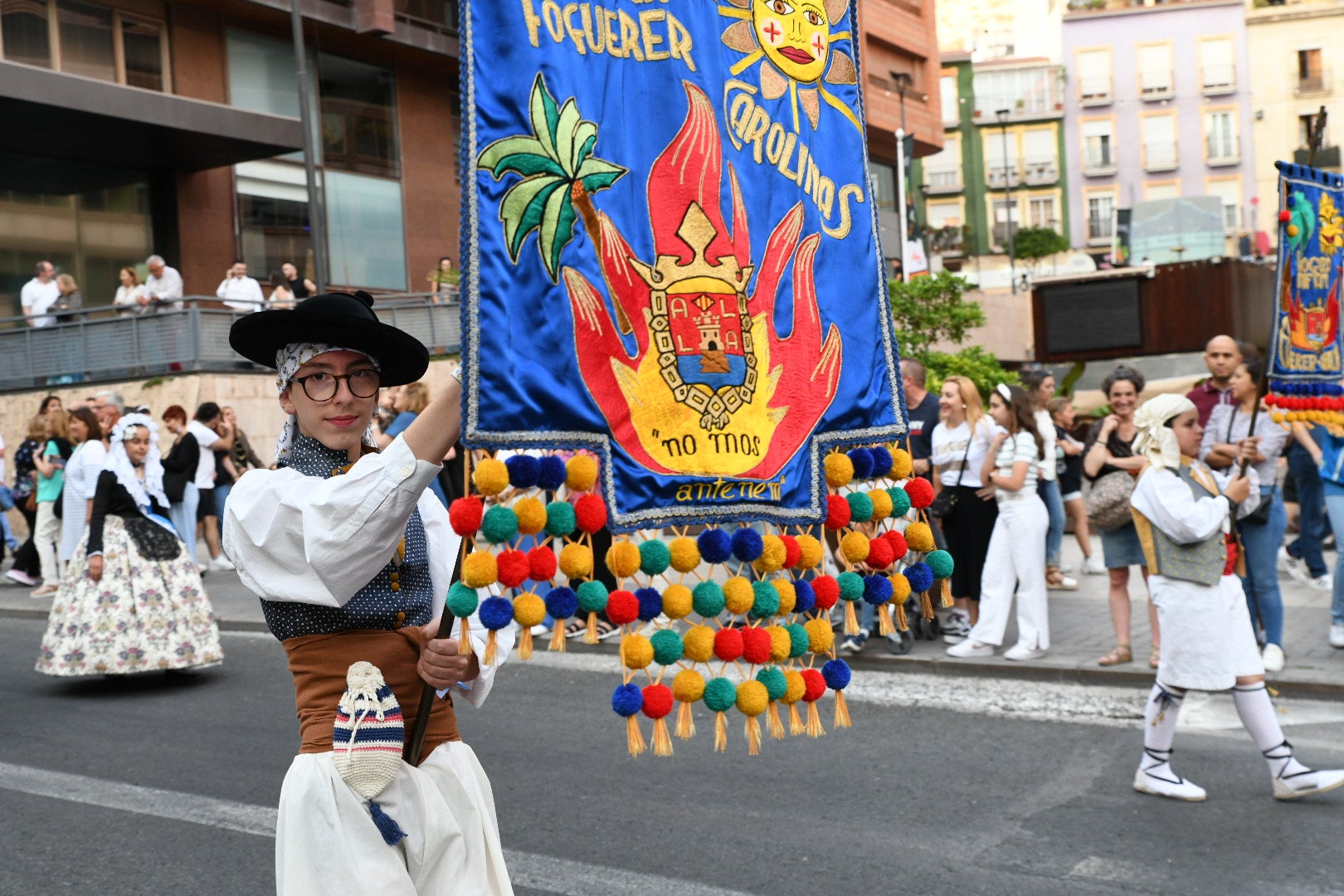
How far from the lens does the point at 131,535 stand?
29.1ft

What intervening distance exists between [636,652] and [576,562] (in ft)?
0.68

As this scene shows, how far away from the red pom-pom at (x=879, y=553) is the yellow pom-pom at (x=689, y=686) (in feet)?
1.90

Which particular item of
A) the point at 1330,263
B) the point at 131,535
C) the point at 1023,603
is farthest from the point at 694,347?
the point at 131,535

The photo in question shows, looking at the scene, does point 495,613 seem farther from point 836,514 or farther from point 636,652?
point 836,514

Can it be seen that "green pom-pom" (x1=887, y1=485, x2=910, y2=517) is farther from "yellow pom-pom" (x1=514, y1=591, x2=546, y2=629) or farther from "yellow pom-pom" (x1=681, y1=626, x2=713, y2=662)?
"yellow pom-pom" (x1=514, y1=591, x2=546, y2=629)

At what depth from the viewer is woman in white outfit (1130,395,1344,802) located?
545 cm

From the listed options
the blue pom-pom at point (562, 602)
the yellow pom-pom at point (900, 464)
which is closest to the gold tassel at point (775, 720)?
the blue pom-pom at point (562, 602)

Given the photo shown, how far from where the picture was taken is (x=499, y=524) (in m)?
2.29

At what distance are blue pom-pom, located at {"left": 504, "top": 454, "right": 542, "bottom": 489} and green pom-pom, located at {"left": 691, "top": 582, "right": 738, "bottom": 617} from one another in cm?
42

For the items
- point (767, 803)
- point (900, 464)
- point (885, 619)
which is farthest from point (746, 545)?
point (767, 803)

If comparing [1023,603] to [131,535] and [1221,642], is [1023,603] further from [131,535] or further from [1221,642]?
[131,535]

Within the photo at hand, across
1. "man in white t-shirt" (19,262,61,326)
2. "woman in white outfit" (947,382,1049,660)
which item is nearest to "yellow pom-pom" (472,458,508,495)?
"woman in white outfit" (947,382,1049,660)

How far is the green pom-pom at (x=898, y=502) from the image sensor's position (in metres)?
2.98

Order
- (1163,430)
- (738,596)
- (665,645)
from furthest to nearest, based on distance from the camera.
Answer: (1163,430), (738,596), (665,645)
